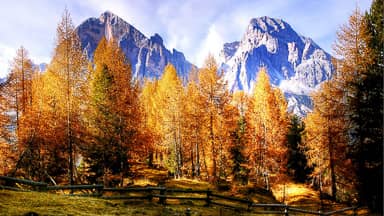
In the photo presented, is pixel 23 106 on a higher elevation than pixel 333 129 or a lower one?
higher

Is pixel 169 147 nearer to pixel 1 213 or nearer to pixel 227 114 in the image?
pixel 227 114

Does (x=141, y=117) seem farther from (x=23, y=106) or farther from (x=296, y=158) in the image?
(x=296, y=158)

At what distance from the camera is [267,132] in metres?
32.0

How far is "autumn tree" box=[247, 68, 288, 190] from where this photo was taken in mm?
31719

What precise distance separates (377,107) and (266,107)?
11985 mm

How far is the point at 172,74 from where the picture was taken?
38469mm

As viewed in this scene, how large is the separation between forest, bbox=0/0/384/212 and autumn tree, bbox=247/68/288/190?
11cm

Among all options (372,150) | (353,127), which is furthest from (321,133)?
(372,150)

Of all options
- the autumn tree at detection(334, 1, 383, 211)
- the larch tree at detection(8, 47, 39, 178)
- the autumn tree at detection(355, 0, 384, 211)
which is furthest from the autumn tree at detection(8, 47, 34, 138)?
the autumn tree at detection(355, 0, 384, 211)

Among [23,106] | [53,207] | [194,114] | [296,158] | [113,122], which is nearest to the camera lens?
[53,207]

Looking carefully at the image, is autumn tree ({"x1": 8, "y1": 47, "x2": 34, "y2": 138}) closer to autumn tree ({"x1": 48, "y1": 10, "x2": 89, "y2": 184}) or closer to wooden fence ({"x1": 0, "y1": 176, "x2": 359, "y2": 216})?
autumn tree ({"x1": 48, "y1": 10, "x2": 89, "y2": 184})

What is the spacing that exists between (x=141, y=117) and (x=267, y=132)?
46.9 ft

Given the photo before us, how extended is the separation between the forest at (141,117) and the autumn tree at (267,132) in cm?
11

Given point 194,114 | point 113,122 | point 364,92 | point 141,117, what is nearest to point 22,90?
point 113,122
